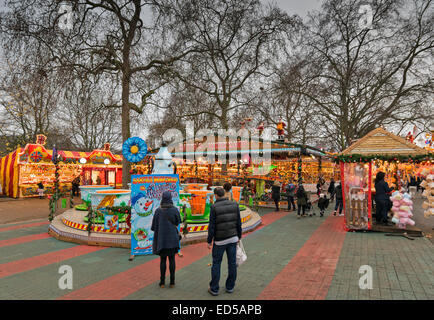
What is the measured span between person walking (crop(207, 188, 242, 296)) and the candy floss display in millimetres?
7013

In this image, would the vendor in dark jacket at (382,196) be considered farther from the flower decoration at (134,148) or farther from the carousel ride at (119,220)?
the flower decoration at (134,148)

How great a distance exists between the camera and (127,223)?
7.24m

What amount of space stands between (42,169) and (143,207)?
19.3 meters

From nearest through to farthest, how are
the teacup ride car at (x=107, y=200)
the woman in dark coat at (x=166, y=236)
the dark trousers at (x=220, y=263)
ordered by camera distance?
1. the dark trousers at (x=220, y=263)
2. the woman in dark coat at (x=166, y=236)
3. the teacup ride car at (x=107, y=200)

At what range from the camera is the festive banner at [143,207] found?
6129 mm

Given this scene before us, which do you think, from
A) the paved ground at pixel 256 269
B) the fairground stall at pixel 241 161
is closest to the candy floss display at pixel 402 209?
the paved ground at pixel 256 269

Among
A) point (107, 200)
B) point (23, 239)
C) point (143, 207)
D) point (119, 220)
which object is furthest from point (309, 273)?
point (23, 239)

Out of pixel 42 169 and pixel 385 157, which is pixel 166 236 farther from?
pixel 42 169

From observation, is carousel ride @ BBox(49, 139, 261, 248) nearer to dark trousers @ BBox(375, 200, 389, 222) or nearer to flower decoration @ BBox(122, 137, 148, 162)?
flower decoration @ BBox(122, 137, 148, 162)

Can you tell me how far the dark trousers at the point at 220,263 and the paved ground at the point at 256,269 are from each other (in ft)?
0.60

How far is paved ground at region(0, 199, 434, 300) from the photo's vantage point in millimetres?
4078
